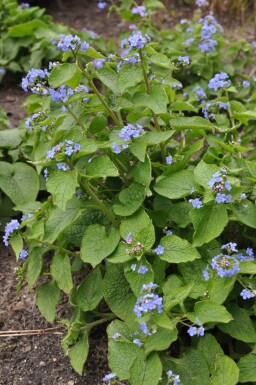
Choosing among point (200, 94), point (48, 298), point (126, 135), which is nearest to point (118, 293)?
point (48, 298)

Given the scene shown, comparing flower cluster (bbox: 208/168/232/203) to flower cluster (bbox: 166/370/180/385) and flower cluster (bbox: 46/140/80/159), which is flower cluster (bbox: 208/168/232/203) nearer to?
flower cluster (bbox: 46/140/80/159)

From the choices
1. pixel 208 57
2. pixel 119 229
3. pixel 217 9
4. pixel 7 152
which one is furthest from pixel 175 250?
pixel 217 9

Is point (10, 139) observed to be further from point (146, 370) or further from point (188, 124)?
point (146, 370)

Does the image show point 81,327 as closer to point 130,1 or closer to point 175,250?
point 175,250

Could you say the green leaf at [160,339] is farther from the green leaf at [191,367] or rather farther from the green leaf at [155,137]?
the green leaf at [155,137]

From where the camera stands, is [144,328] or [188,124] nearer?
[144,328]

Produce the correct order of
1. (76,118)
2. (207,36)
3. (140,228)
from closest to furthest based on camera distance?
1. (140,228)
2. (76,118)
3. (207,36)
